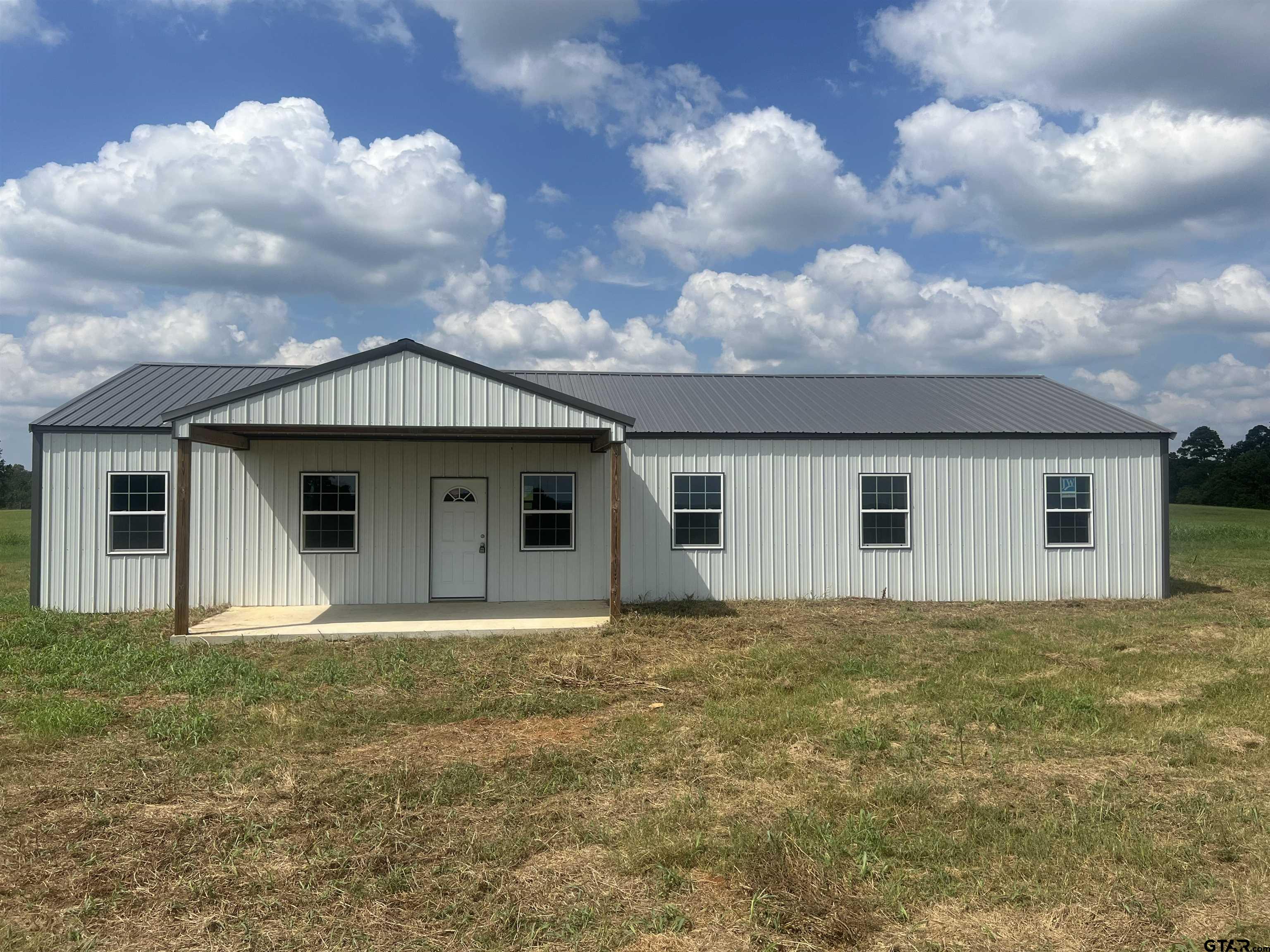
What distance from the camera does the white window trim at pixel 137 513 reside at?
13938 mm

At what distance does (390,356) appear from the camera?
11.6m

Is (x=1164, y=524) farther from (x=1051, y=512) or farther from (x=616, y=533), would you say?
(x=616, y=533)

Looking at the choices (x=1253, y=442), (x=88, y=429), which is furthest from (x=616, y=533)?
(x=1253, y=442)

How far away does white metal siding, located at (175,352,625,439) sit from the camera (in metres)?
11.4

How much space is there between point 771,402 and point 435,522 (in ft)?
23.1

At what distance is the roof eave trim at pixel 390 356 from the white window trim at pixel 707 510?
3099 millimetres

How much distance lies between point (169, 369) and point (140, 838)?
1421cm

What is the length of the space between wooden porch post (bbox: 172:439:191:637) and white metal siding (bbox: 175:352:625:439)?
460 millimetres

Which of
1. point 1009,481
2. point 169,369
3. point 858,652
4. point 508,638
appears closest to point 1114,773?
point 858,652

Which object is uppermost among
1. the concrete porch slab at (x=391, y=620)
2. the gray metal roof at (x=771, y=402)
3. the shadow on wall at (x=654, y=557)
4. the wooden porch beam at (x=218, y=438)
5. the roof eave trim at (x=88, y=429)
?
the gray metal roof at (x=771, y=402)

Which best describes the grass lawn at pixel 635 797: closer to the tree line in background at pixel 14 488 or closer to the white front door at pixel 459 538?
the white front door at pixel 459 538

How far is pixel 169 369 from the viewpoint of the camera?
56.1ft

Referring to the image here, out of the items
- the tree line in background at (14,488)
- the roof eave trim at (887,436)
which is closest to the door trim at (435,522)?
the roof eave trim at (887,436)

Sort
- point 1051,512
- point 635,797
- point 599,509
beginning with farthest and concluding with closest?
point 1051,512 < point 599,509 < point 635,797
